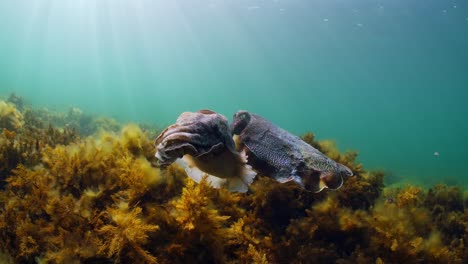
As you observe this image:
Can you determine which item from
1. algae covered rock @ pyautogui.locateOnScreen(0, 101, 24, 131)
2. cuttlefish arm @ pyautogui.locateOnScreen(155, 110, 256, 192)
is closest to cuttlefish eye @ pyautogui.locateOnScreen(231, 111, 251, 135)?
cuttlefish arm @ pyautogui.locateOnScreen(155, 110, 256, 192)

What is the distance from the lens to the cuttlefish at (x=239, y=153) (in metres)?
2.15

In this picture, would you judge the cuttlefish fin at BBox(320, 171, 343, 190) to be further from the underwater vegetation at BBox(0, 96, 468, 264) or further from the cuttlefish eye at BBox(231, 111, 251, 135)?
the cuttlefish eye at BBox(231, 111, 251, 135)

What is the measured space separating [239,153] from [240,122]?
0.60 metres

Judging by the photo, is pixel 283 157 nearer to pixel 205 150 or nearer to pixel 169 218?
pixel 205 150

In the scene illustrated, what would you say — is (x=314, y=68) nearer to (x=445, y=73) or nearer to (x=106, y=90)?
(x=445, y=73)

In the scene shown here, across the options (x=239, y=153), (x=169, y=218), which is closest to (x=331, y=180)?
(x=239, y=153)

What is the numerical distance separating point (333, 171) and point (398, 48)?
53.1 metres

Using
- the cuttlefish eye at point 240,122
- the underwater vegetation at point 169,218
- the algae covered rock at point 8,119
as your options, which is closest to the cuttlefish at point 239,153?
the cuttlefish eye at point 240,122

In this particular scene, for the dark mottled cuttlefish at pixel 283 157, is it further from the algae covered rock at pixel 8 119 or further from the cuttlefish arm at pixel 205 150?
the algae covered rock at pixel 8 119

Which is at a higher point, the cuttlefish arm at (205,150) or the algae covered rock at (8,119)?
the cuttlefish arm at (205,150)

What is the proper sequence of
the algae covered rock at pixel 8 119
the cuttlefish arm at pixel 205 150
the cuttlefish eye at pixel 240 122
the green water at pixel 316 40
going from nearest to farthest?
1. the cuttlefish arm at pixel 205 150
2. the cuttlefish eye at pixel 240 122
3. the algae covered rock at pixel 8 119
4. the green water at pixel 316 40

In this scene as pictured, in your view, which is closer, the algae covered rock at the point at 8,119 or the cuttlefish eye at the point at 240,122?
the cuttlefish eye at the point at 240,122

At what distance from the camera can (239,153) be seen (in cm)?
262

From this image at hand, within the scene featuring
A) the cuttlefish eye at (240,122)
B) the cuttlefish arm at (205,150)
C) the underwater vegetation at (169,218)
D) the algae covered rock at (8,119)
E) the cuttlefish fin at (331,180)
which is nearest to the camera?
the cuttlefish arm at (205,150)
